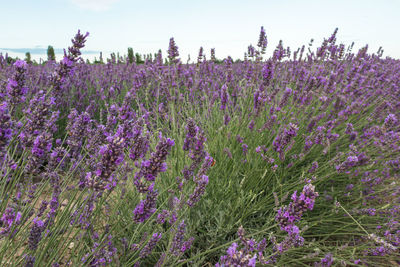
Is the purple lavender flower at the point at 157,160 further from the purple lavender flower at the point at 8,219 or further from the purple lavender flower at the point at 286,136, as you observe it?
the purple lavender flower at the point at 286,136

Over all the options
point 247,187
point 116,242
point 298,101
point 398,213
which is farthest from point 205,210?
point 298,101

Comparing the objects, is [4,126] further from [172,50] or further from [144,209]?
[172,50]

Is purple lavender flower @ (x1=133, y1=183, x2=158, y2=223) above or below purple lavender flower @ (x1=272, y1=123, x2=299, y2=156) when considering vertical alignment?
below

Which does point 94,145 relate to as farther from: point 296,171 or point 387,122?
point 387,122

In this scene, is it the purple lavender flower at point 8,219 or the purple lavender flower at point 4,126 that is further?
the purple lavender flower at point 8,219

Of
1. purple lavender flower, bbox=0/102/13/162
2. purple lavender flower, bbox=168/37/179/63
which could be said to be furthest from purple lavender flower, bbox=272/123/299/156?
purple lavender flower, bbox=168/37/179/63

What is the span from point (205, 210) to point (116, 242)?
67cm

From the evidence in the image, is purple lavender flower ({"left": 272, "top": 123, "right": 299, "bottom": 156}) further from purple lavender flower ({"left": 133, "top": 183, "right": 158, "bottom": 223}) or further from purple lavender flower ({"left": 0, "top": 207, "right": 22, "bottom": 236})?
purple lavender flower ({"left": 0, "top": 207, "right": 22, "bottom": 236})

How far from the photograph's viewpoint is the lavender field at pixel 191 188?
1.21 m

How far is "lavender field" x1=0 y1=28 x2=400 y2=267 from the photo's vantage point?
1212 millimetres

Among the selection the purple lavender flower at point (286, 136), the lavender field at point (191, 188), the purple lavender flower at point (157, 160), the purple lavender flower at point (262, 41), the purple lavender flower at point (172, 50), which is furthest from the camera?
the purple lavender flower at point (262, 41)

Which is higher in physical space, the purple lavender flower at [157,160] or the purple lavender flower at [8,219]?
the purple lavender flower at [157,160]

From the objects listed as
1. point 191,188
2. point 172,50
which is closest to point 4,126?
point 191,188

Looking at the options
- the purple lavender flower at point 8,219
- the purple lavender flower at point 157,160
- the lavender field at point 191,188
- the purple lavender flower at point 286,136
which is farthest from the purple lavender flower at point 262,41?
the purple lavender flower at point 8,219
